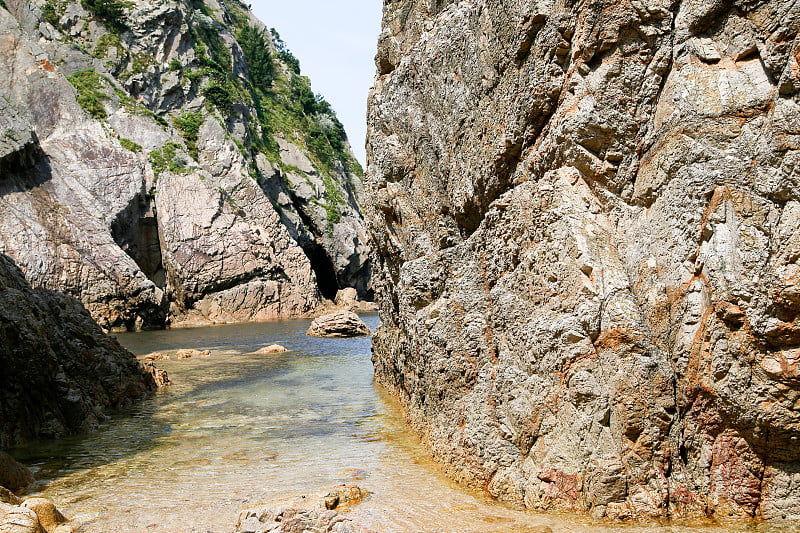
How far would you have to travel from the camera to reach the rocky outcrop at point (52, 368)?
342 inches

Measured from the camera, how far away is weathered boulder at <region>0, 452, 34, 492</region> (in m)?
6.36

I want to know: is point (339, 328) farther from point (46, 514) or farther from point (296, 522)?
point (296, 522)

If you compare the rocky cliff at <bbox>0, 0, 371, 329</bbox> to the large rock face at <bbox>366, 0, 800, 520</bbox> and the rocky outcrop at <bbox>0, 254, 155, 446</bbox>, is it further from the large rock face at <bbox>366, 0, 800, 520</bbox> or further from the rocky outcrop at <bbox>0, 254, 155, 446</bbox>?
the large rock face at <bbox>366, 0, 800, 520</bbox>

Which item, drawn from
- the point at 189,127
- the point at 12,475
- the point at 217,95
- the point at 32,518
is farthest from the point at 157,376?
the point at 217,95

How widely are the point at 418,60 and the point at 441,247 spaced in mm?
2753

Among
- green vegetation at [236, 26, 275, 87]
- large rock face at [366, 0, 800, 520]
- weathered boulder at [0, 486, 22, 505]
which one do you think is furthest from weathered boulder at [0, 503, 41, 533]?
green vegetation at [236, 26, 275, 87]

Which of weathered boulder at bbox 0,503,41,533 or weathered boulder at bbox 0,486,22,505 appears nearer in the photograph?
weathered boulder at bbox 0,503,41,533

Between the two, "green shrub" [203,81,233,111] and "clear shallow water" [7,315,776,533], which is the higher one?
"green shrub" [203,81,233,111]

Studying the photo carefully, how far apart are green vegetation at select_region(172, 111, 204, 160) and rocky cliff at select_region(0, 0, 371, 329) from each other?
11 centimetres

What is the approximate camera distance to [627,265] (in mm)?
5305

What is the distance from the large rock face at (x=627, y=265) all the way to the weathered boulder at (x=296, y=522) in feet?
4.89

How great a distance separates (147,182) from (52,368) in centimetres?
2763

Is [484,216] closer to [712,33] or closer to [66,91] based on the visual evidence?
[712,33]

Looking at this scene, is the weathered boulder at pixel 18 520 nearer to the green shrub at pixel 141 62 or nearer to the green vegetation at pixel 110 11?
the green shrub at pixel 141 62
